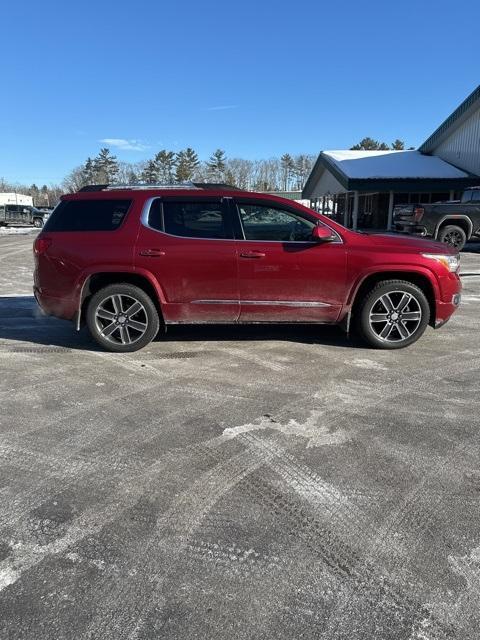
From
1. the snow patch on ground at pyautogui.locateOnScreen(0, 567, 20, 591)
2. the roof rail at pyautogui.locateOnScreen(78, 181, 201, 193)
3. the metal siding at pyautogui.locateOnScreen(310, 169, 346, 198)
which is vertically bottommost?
the snow patch on ground at pyautogui.locateOnScreen(0, 567, 20, 591)

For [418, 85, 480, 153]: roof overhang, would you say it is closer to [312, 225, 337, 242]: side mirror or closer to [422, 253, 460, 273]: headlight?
[422, 253, 460, 273]: headlight

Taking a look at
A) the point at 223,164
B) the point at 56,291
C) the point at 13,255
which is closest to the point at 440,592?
the point at 56,291

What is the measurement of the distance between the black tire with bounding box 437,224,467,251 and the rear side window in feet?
44.2

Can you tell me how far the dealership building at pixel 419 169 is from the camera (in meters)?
25.4

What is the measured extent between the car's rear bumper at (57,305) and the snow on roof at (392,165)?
22.8 metres

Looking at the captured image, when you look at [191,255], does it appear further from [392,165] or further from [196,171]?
[196,171]

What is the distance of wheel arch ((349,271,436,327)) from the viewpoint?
5.76m

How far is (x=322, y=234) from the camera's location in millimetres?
5496

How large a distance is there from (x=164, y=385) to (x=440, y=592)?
9.92ft

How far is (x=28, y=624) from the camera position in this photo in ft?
6.88

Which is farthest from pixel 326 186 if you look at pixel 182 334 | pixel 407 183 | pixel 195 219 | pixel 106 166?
pixel 106 166

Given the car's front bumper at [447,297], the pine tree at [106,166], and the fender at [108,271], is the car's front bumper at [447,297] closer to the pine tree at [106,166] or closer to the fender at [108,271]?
the fender at [108,271]

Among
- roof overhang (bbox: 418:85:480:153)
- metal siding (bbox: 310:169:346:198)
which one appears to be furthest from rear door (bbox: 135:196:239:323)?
metal siding (bbox: 310:169:346:198)

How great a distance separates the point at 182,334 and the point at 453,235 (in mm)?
13245
